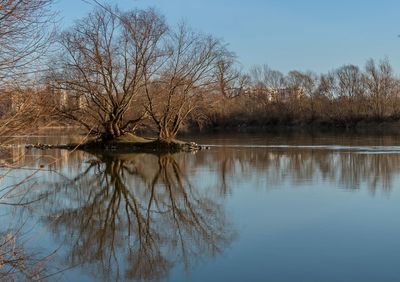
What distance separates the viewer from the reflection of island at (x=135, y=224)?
7447mm

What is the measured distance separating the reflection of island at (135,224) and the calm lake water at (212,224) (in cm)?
2

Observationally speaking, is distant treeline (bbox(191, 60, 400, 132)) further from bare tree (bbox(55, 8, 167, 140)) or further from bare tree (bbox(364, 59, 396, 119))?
bare tree (bbox(55, 8, 167, 140))

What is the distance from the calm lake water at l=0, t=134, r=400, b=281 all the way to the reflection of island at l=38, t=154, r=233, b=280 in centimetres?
2

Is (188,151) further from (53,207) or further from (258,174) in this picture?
(53,207)

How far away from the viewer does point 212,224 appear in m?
9.61

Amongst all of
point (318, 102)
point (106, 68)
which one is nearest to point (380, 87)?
point (318, 102)

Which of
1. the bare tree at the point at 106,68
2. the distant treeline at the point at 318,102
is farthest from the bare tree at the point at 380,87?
the bare tree at the point at 106,68

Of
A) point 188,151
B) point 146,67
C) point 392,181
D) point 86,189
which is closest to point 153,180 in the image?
point 86,189

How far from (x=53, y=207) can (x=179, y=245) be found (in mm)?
4434

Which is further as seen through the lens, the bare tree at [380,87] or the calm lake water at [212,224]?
the bare tree at [380,87]

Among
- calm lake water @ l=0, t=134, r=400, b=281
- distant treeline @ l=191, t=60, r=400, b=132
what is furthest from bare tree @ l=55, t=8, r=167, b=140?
distant treeline @ l=191, t=60, r=400, b=132

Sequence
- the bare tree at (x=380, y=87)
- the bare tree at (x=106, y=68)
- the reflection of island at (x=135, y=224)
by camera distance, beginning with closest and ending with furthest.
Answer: the reflection of island at (x=135, y=224), the bare tree at (x=106, y=68), the bare tree at (x=380, y=87)

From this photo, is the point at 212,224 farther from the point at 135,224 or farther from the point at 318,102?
the point at 318,102

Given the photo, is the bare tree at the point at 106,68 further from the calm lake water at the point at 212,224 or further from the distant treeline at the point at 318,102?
the distant treeline at the point at 318,102
